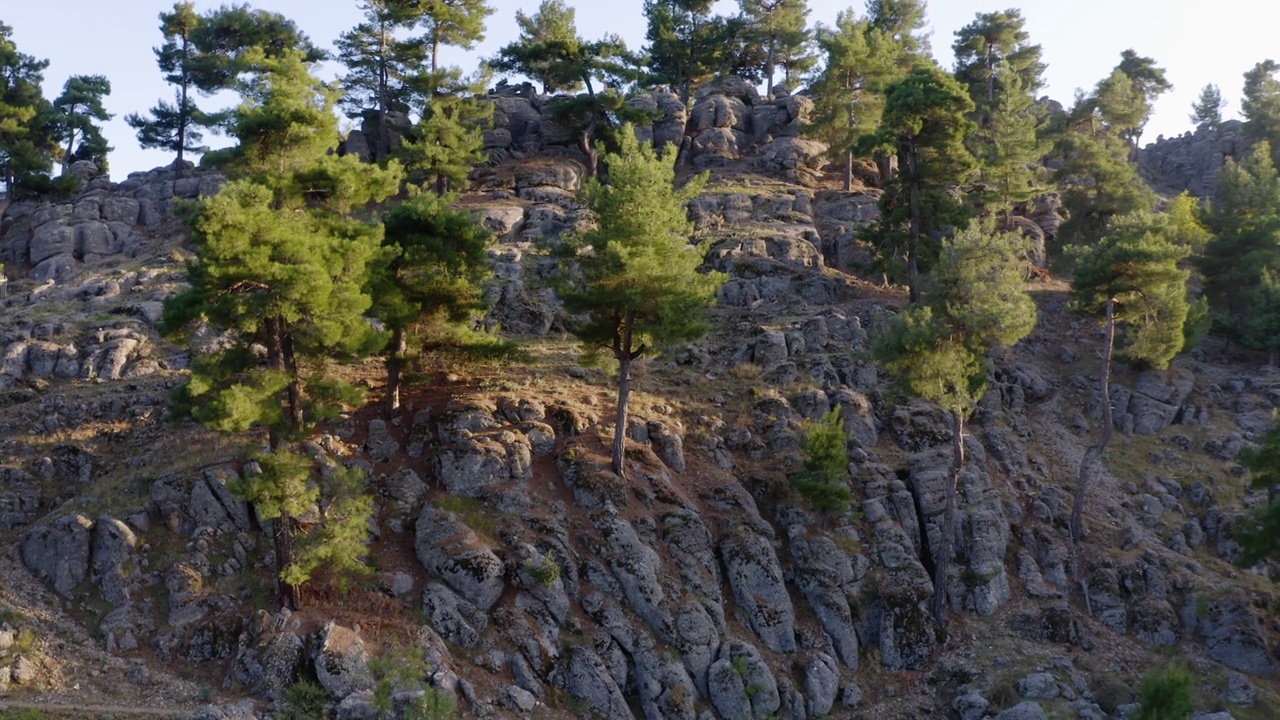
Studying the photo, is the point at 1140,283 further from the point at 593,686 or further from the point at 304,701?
the point at 304,701

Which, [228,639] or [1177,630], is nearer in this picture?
[228,639]

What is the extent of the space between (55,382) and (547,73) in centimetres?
3707

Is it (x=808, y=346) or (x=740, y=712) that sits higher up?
(x=808, y=346)

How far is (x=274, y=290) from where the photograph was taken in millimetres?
21641

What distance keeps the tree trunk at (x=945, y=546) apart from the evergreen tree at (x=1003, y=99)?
17560 mm

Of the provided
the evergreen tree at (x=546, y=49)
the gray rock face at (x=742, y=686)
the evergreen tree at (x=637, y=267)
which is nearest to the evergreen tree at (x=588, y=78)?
the evergreen tree at (x=546, y=49)

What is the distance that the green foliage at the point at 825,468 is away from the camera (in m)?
28.3

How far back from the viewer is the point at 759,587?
2692 cm

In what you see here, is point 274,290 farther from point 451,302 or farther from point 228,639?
point 228,639

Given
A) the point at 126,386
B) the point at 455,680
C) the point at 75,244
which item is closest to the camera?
the point at 455,680

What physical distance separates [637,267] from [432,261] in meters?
6.56

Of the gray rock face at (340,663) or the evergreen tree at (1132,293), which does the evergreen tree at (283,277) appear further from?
the evergreen tree at (1132,293)

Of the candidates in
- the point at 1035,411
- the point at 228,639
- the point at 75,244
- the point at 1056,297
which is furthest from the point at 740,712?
the point at 75,244

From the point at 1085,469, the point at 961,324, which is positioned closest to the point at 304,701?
the point at 961,324
